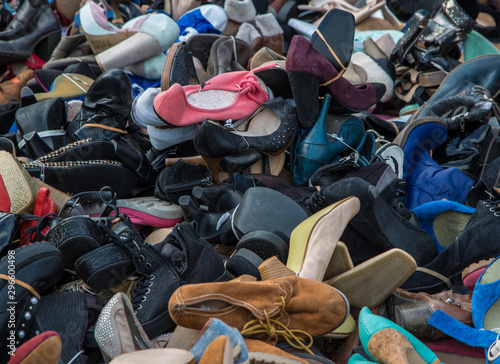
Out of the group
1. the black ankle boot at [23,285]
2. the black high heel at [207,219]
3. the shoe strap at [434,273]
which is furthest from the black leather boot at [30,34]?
the shoe strap at [434,273]

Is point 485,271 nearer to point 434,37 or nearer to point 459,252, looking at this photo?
point 459,252

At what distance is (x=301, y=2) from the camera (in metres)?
3.01

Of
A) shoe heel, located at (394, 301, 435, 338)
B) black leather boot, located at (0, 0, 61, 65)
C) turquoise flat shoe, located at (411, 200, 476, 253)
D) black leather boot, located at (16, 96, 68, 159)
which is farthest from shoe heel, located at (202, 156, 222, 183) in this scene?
black leather boot, located at (0, 0, 61, 65)

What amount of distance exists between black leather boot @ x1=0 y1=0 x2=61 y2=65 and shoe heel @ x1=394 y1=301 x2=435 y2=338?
7.19 feet

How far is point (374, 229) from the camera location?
1.20 metres

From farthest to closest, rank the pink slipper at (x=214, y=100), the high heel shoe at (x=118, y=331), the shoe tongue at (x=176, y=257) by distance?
the pink slipper at (x=214, y=100) → the shoe tongue at (x=176, y=257) → the high heel shoe at (x=118, y=331)

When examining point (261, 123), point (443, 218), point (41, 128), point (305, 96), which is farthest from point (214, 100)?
point (443, 218)

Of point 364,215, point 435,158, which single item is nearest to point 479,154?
point 435,158

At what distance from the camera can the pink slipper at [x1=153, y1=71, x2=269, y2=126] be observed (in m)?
1.46

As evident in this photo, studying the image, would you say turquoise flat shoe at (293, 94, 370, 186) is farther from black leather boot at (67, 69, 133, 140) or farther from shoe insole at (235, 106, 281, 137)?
black leather boot at (67, 69, 133, 140)

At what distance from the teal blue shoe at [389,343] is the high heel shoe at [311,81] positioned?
0.80 metres

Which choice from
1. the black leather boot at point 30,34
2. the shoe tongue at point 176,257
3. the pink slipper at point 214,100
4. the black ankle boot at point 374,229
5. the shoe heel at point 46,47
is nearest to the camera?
the shoe tongue at point 176,257

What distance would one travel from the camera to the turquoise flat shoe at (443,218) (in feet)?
4.43

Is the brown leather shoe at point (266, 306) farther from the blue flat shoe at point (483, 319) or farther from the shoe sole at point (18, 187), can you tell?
the shoe sole at point (18, 187)
